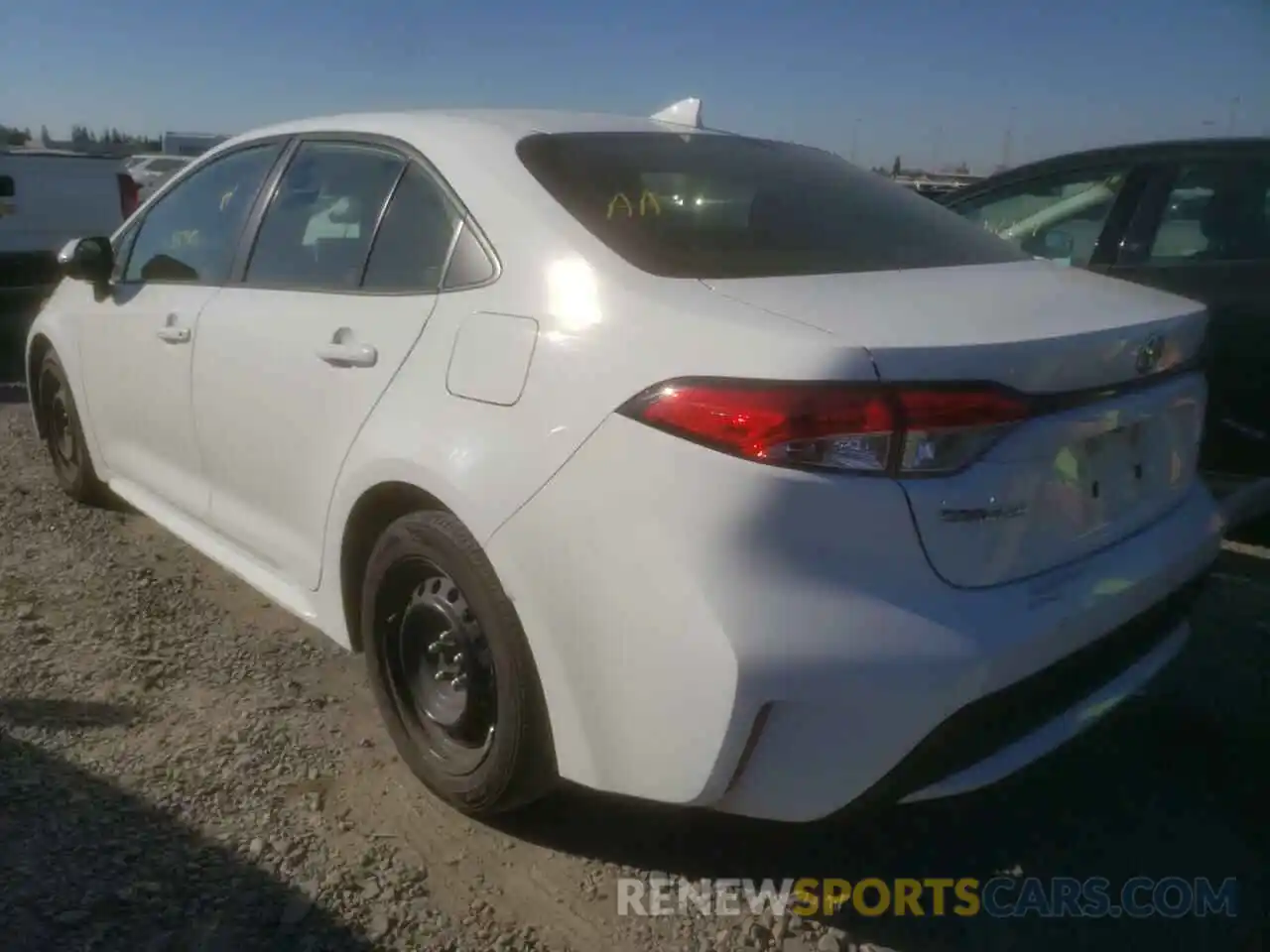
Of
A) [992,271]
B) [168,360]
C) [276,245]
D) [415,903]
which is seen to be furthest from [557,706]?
[168,360]

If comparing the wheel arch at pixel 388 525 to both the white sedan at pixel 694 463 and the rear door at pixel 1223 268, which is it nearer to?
the white sedan at pixel 694 463

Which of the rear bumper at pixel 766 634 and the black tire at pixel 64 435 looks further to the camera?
the black tire at pixel 64 435

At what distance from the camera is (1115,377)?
7.48 ft

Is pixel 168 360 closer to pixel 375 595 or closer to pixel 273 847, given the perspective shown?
pixel 375 595

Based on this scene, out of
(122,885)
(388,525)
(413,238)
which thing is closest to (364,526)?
(388,525)

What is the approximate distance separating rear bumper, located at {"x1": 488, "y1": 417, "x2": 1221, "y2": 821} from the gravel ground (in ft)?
1.40

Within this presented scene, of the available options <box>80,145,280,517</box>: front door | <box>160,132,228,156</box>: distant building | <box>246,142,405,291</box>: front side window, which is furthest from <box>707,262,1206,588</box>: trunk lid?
<box>160,132,228,156</box>: distant building

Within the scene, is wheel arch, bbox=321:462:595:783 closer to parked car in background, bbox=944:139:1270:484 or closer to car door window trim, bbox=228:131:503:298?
car door window trim, bbox=228:131:503:298

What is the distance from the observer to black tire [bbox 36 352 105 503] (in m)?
4.58

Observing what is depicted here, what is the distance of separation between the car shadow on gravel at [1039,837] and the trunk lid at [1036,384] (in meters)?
0.62

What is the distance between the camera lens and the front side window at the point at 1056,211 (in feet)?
15.9

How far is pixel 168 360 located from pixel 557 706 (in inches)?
81.2

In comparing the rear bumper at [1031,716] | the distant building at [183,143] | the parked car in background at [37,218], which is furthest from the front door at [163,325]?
the distant building at [183,143]

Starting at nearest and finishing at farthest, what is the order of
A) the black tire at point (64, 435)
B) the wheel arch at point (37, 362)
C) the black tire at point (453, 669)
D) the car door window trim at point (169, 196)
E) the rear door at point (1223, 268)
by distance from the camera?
the black tire at point (453, 669)
the car door window trim at point (169, 196)
the rear door at point (1223, 268)
the black tire at point (64, 435)
the wheel arch at point (37, 362)
